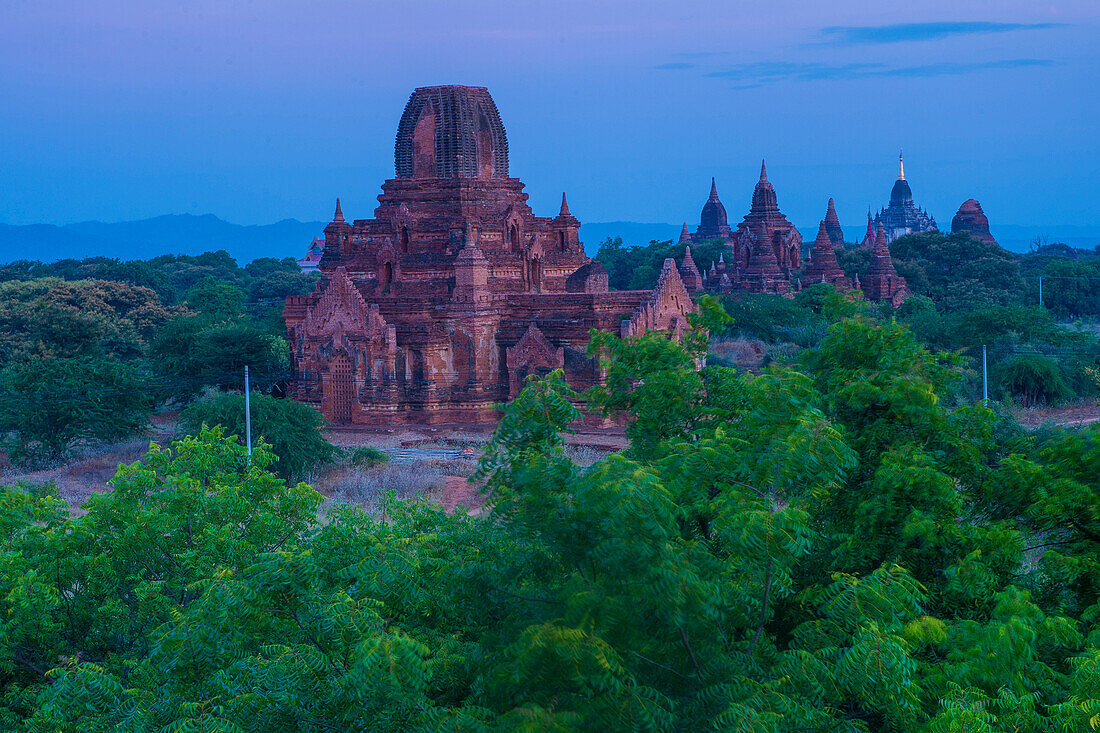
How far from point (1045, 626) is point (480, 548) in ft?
15.3

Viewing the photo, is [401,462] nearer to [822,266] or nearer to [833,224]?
[822,266]

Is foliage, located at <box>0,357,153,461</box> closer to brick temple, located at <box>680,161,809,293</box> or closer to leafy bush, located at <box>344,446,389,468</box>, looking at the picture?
leafy bush, located at <box>344,446,389,468</box>

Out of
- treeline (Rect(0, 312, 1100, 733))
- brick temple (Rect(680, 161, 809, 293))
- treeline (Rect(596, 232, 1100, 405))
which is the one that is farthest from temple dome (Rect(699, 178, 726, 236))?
treeline (Rect(0, 312, 1100, 733))

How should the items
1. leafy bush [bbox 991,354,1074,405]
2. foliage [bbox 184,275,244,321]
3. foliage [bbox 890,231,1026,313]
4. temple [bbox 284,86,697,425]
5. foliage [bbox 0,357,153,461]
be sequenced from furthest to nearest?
foliage [bbox 890,231,1026,313], foliage [bbox 184,275,244,321], leafy bush [bbox 991,354,1074,405], temple [bbox 284,86,697,425], foliage [bbox 0,357,153,461]

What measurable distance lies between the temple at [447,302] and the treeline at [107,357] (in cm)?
586

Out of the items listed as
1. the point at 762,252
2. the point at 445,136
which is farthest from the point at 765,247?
the point at 445,136

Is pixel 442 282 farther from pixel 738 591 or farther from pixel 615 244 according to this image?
pixel 615 244

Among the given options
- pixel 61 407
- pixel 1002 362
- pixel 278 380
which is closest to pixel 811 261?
pixel 1002 362

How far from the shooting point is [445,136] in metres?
38.6

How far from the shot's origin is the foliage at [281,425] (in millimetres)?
28516

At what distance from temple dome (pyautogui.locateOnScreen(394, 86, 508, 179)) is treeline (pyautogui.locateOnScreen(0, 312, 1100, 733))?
83.8 ft

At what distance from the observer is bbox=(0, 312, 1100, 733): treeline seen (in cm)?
709

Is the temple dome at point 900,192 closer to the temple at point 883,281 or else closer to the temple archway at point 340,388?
the temple at point 883,281

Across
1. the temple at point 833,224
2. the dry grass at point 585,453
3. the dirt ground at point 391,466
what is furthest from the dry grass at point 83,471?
the temple at point 833,224
